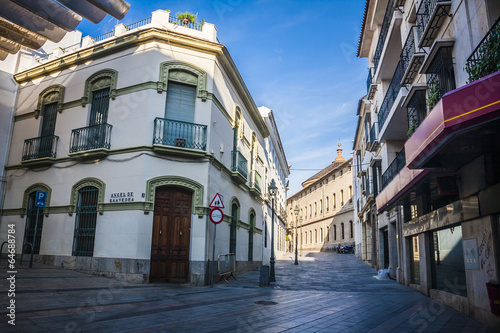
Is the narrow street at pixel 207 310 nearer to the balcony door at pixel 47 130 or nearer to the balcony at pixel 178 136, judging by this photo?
the balcony at pixel 178 136

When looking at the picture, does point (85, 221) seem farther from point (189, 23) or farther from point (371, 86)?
point (371, 86)

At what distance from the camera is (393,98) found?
14094 millimetres

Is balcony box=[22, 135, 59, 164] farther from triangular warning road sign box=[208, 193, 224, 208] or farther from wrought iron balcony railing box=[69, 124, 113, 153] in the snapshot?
triangular warning road sign box=[208, 193, 224, 208]

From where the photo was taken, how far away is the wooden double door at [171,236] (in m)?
12.9

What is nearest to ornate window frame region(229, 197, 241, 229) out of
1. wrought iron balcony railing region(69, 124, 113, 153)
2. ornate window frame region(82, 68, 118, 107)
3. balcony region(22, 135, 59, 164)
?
wrought iron balcony railing region(69, 124, 113, 153)

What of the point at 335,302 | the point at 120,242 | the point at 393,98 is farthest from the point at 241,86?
the point at 335,302

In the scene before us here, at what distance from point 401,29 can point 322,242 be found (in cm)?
4665

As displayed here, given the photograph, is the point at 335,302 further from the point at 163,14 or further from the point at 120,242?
the point at 163,14

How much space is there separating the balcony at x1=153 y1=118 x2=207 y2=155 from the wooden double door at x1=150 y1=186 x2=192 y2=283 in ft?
5.19

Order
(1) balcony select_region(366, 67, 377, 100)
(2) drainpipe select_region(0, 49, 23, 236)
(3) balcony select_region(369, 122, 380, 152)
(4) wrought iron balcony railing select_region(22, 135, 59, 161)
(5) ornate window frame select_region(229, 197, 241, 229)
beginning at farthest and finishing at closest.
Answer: (1) balcony select_region(366, 67, 377, 100) → (3) balcony select_region(369, 122, 380, 152) → (5) ornate window frame select_region(229, 197, 241, 229) → (2) drainpipe select_region(0, 49, 23, 236) → (4) wrought iron balcony railing select_region(22, 135, 59, 161)

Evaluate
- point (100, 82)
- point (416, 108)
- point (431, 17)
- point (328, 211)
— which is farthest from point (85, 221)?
point (328, 211)

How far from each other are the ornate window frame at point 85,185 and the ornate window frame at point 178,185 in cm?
194

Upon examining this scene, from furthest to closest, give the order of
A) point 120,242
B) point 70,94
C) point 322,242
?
point 322,242 → point 70,94 → point 120,242

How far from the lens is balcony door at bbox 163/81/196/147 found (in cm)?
1355
